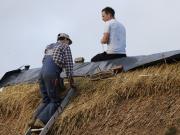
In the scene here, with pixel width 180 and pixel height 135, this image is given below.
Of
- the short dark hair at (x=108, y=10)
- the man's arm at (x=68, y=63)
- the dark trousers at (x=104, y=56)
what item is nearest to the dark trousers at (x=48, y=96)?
the man's arm at (x=68, y=63)

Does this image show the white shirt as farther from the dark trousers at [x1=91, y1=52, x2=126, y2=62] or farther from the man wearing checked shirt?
the man wearing checked shirt

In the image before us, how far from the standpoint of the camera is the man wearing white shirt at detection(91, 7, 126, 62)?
663 centimetres

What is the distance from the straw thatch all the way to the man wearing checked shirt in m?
0.25

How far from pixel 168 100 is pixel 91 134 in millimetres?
1024

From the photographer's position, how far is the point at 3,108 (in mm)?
6531

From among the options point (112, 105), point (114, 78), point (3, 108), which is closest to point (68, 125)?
point (112, 105)

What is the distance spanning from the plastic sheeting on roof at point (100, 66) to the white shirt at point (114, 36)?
23 cm

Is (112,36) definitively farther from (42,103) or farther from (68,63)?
(42,103)

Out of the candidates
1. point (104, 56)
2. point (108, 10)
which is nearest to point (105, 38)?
point (104, 56)

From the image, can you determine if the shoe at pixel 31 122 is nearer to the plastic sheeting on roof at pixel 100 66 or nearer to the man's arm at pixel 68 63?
the man's arm at pixel 68 63

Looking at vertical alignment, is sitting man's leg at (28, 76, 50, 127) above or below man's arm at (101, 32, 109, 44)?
below

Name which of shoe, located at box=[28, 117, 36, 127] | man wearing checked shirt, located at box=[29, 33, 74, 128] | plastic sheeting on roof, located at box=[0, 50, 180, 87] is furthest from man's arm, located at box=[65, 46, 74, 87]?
shoe, located at box=[28, 117, 36, 127]

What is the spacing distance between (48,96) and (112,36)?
4.88 ft

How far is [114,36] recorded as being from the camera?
6.66m
